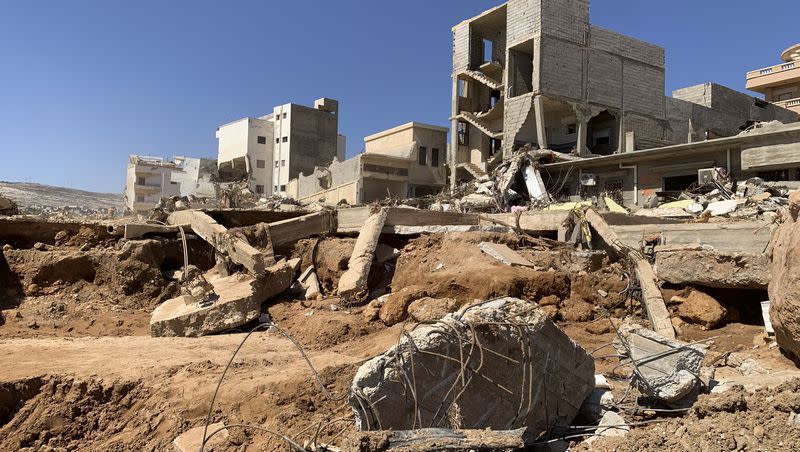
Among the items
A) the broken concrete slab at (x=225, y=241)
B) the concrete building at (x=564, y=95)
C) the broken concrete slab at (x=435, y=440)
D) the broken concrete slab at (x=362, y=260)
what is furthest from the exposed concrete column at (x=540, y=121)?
the broken concrete slab at (x=435, y=440)

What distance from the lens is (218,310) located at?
7043 mm

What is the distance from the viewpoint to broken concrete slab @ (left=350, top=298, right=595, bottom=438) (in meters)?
3.26

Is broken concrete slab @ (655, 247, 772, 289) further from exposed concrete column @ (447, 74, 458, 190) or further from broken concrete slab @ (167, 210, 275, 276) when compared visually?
exposed concrete column @ (447, 74, 458, 190)

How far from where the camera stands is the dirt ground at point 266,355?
356 cm

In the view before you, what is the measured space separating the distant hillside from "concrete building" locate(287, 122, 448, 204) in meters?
36.7

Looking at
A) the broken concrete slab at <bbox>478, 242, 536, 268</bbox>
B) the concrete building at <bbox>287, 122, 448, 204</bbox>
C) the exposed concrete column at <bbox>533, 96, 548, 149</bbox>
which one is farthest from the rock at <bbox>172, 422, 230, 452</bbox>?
the concrete building at <bbox>287, 122, 448, 204</bbox>

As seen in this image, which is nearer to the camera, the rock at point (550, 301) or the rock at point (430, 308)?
the rock at point (430, 308)

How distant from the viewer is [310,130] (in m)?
45.2

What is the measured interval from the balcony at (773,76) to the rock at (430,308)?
41.6 m

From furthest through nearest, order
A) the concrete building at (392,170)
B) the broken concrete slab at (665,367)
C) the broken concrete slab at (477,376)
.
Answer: the concrete building at (392,170), the broken concrete slab at (665,367), the broken concrete slab at (477,376)

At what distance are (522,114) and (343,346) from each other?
21.9 m

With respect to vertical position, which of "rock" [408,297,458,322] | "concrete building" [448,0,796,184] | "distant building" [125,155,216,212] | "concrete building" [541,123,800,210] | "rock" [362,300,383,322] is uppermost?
"concrete building" [448,0,796,184]

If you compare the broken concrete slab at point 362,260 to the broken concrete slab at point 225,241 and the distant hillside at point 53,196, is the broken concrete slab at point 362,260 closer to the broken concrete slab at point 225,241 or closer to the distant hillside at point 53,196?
the broken concrete slab at point 225,241

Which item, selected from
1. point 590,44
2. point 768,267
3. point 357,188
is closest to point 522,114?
point 590,44
